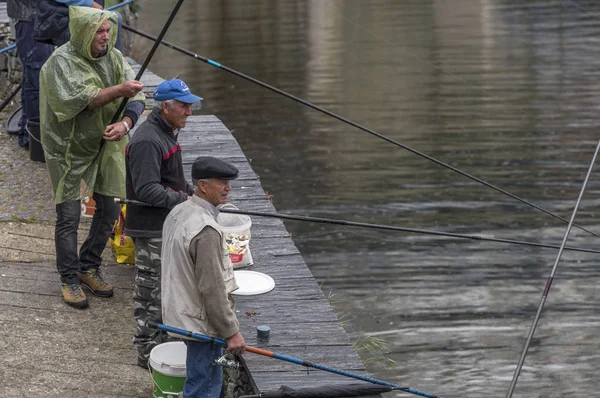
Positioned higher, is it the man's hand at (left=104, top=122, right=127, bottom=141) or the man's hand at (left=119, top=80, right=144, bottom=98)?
the man's hand at (left=119, top=80, right=144, bottom=98)

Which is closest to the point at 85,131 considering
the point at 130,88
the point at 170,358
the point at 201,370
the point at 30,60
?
the point at 130,88

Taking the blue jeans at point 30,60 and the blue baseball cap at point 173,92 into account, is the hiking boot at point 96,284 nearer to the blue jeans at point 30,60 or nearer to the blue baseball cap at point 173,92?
the blue baseball cap at point 173,92

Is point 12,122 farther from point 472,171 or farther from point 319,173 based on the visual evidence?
point 472,171

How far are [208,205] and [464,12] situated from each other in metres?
24.0

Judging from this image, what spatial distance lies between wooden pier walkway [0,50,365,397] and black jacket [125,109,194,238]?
71 centimetres

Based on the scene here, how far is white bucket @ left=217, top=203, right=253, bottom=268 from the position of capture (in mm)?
7000

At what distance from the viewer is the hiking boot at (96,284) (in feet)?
24.4

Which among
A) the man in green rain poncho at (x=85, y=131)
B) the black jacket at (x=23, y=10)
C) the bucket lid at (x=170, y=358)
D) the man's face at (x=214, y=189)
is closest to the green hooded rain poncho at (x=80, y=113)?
the man in green rain poncho at (x=85, y=131)

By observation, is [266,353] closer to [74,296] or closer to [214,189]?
[214,189]

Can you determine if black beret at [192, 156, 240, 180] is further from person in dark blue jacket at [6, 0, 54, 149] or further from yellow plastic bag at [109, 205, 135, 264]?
person in dark blue jacket at [6, 0, 54, 149]

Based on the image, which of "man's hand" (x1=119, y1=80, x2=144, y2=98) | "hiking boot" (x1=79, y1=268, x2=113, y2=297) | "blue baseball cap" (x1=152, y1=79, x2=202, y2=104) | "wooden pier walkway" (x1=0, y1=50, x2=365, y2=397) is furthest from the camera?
"hiking boot" (x1=79, y1=268, x2=113, y2=297)

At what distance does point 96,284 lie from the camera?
24.4 feet

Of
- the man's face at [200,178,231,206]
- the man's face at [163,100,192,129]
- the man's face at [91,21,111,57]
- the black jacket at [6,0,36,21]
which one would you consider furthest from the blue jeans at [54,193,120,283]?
the black jacket at [6,0,36,21]

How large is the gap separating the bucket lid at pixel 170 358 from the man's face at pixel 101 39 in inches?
73.8
